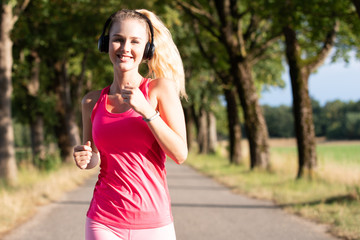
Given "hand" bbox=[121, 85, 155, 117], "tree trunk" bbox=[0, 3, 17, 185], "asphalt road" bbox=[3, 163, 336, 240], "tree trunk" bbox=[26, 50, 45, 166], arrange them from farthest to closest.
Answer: "tree trunk" bbox=[26, 50, 45, 166] < "tree trunk" bbox=[0, 3, 17, 185] < "asphalt road" bbox=[3, 163, 336, 240] < "hand" bbox=[121, 85, 155, 117]

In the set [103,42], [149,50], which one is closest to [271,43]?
[103,42]

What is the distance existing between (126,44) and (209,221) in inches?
231

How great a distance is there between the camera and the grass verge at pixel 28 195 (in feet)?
26.7

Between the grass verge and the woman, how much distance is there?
501 centimetres

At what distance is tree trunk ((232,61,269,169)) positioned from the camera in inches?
701

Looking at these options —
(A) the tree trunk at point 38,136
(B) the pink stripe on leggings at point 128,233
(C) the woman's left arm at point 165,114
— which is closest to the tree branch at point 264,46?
(A) the tree trunk at point 38,136

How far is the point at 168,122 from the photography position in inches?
101

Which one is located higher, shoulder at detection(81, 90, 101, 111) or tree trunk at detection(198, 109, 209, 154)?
shoulder at detection(81, 90, 101, 111)

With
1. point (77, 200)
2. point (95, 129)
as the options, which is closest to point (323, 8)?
point (77, 200)

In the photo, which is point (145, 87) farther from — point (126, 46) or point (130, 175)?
point (130, 175)

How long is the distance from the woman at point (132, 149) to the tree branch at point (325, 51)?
11942 mm

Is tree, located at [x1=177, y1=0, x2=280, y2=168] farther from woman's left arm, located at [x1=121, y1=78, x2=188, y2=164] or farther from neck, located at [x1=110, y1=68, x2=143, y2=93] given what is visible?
woman's left arm, located at [x1=121, y1=78, x2=188, y2=164]

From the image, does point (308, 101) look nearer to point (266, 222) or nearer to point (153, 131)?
point (266, 222)

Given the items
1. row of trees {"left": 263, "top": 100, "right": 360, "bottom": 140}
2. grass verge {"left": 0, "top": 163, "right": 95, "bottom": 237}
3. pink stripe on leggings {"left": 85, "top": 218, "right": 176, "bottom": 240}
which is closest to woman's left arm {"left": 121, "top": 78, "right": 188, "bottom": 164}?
pink stripe on leggings {"left": 85, "top": 218, "right": 176, "bottom": 240}
